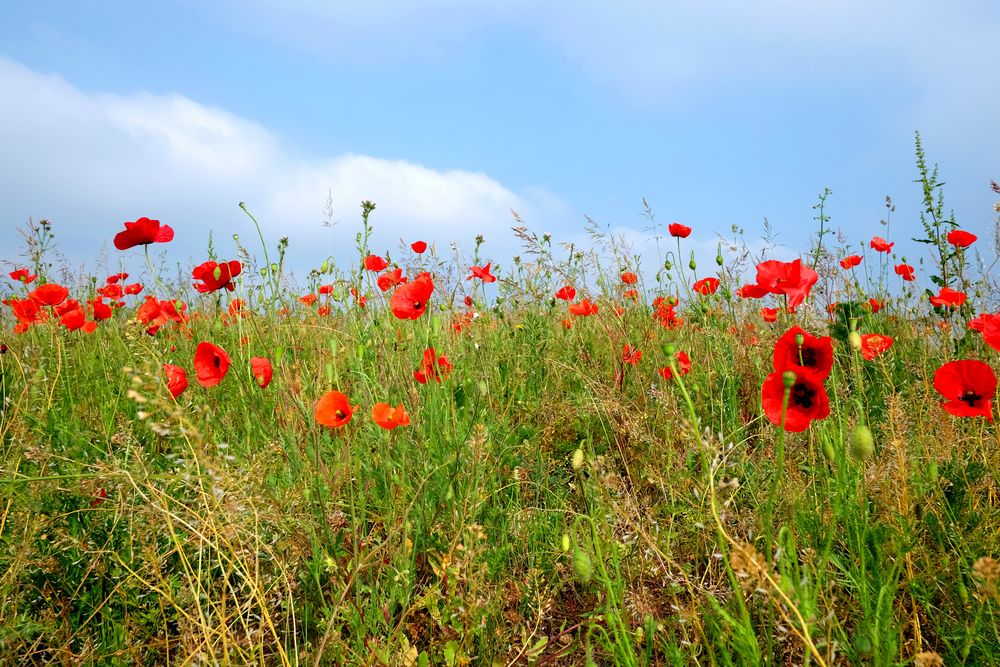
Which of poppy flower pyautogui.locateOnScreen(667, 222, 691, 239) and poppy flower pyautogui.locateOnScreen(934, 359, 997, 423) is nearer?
poppy flower pyautogui.locateOnScreen(934, 359, 997, 423)

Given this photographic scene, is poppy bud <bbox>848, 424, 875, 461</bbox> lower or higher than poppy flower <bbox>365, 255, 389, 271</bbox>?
lower

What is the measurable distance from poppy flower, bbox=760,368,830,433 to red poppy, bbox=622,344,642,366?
4.16 ft

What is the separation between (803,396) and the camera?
131 centimetres

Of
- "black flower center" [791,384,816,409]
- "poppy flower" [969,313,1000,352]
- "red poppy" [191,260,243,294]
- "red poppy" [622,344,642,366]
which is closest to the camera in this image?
"black flower center" [791,384,816,409]

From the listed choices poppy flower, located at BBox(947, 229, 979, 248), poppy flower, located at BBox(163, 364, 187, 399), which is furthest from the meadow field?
poppy flower, located at BBox(947, 229, 979, 248)

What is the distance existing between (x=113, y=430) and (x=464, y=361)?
4.30 feet

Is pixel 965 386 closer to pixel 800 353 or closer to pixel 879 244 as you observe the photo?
pixel 800 353

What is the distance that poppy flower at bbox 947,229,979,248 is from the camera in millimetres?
2957

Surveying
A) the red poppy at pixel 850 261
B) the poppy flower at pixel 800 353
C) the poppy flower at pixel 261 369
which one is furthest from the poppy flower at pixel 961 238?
the poppy flower at pixel 261 369

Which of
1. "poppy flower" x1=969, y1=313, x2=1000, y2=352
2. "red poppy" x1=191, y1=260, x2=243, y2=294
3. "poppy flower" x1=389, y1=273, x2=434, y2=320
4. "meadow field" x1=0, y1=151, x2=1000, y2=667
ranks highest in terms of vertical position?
"red poppy" x1=191, y1=260, x2=243, y2=294

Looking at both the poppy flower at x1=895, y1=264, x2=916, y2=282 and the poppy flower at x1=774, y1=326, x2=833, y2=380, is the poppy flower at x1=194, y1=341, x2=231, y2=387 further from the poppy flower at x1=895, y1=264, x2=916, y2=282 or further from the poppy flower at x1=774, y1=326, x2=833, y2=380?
the poppy flower at x1=895, y1=264, x2=916, y2=282

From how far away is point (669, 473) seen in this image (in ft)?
6.18

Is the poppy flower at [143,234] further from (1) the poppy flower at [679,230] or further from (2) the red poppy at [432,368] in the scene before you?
(1) the poppy flower at [679,230]

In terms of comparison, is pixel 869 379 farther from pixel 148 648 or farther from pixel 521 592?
pixel 148 648
